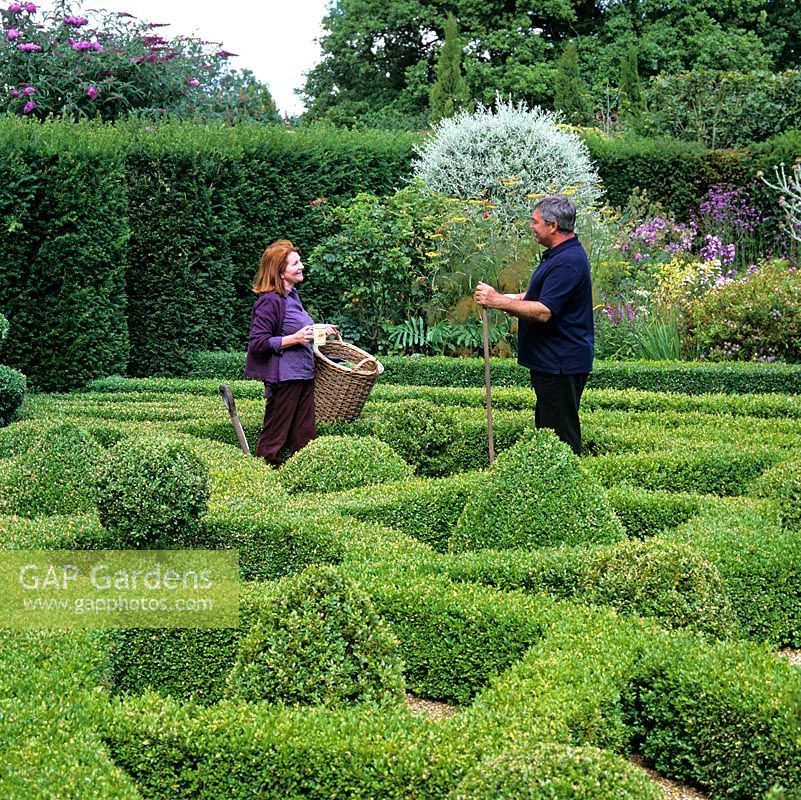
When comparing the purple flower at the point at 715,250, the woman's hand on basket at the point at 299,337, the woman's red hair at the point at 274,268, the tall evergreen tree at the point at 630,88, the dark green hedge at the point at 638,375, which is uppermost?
the tall evergreen tree at the point at 630,88

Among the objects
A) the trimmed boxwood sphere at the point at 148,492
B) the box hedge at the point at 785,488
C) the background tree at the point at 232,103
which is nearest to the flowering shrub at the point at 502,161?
the background tree at the point at 232,103

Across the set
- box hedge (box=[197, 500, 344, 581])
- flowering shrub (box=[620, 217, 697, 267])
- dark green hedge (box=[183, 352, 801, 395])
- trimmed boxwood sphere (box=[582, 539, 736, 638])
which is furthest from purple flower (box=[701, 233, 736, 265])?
trimmed boxwood sphere (box=[582, 539, 736, 638])

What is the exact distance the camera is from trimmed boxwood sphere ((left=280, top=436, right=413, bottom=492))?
622 centimetres

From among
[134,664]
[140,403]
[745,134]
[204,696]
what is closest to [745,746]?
[204,696]

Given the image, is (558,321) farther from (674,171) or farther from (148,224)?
(674,171)

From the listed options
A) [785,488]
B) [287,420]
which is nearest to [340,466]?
[287,420]

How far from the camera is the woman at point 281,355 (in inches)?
283

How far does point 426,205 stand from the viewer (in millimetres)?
13500

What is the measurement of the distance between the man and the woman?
4.96 feet

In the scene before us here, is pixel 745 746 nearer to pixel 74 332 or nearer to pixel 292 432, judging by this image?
pixel 292 432

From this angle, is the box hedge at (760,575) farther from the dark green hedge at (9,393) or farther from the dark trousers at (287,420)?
the dark green hedge at (9,393)

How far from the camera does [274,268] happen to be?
723cm

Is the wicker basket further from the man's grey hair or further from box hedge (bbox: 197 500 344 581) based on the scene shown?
box hedge (bbox: 197 500 344 581)

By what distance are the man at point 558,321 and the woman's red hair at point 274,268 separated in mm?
1566
